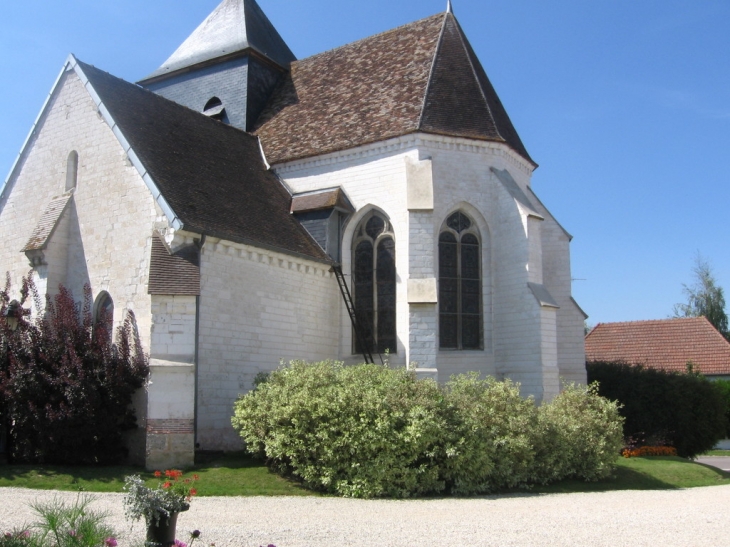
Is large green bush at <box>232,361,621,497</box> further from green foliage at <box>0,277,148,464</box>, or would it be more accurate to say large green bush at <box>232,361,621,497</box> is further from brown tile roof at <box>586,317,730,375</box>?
brown tile roof at <box>586,317,730,375</box>

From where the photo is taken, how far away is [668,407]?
2127 centimetres

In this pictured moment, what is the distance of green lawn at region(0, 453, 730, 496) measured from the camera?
1244 centimetres

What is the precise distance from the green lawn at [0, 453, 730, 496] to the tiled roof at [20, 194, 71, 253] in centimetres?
513

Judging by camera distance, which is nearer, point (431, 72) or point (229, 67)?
point (431, 72)

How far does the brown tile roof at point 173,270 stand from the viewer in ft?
47.3

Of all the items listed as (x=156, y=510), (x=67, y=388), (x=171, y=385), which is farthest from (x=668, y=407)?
(x=156, y=510)

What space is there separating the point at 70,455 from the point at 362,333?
8.00m

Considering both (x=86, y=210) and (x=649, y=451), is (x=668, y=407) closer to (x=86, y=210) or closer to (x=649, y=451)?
(x=649, y=451)

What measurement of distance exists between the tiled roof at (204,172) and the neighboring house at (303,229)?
0.07 meters

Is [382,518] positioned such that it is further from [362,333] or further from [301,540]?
[362,333]

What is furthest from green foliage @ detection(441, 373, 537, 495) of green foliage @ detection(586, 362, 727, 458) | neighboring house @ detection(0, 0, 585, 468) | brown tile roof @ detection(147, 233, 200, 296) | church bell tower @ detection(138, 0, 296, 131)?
church bell tower @ detection(138, 0, 296, 131)

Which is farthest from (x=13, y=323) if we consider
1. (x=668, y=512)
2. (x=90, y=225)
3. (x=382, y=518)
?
(x=668, y=512)

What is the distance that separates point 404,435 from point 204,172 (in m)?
8.96

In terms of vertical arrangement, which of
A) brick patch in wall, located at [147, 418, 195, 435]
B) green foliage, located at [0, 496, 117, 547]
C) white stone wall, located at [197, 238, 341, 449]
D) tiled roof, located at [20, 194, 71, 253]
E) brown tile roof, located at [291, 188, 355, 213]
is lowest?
green foliage, located at [0, 496, 117, 547]
